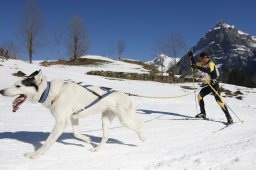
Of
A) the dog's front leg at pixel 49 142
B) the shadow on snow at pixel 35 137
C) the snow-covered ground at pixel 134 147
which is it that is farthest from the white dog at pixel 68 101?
the shadow on snow at pixel 35 137

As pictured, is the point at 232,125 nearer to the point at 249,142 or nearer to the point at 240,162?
the point at 249,142

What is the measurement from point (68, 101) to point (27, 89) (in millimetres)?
795

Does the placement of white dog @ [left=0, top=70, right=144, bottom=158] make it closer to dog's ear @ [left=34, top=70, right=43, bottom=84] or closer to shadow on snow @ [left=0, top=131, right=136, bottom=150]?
dog's ear @ [left=34, top=70, right=43, bottom=84]

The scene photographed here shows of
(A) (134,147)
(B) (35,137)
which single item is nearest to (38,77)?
(B) (35,137)

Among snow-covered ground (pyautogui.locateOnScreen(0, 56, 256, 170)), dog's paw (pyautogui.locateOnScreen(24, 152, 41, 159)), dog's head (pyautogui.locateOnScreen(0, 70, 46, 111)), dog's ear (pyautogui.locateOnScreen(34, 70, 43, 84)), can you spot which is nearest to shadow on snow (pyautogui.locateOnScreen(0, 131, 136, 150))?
snow-covered ground (pyautogui.locateOnScreen(0, 56, 256, 170))

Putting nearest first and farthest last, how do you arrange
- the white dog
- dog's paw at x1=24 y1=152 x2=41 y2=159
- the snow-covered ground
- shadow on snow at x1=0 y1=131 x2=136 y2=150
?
the snow-covered ground
dog's paw at x1=24 y1=152 x2=41 y2=159
the white dog
shadow on snow at x1=0 y1=131 x2=136 y2=150

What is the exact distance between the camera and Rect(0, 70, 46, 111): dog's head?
5.86 metres

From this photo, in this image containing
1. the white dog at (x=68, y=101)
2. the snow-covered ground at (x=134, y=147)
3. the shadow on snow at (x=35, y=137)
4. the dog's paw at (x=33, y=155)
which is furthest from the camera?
the shadow on snow at (x=35, y=137)

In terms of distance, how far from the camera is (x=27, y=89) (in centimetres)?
593

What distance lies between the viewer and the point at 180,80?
37844 mm

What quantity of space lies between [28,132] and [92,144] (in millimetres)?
2181

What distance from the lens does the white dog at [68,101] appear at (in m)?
5.93

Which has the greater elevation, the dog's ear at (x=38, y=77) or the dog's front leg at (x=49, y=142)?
the dog's ear at (x=38, y=77)

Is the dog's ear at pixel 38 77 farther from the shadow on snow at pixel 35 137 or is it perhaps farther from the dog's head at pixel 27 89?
the shadow on snow at pixel 35 137
